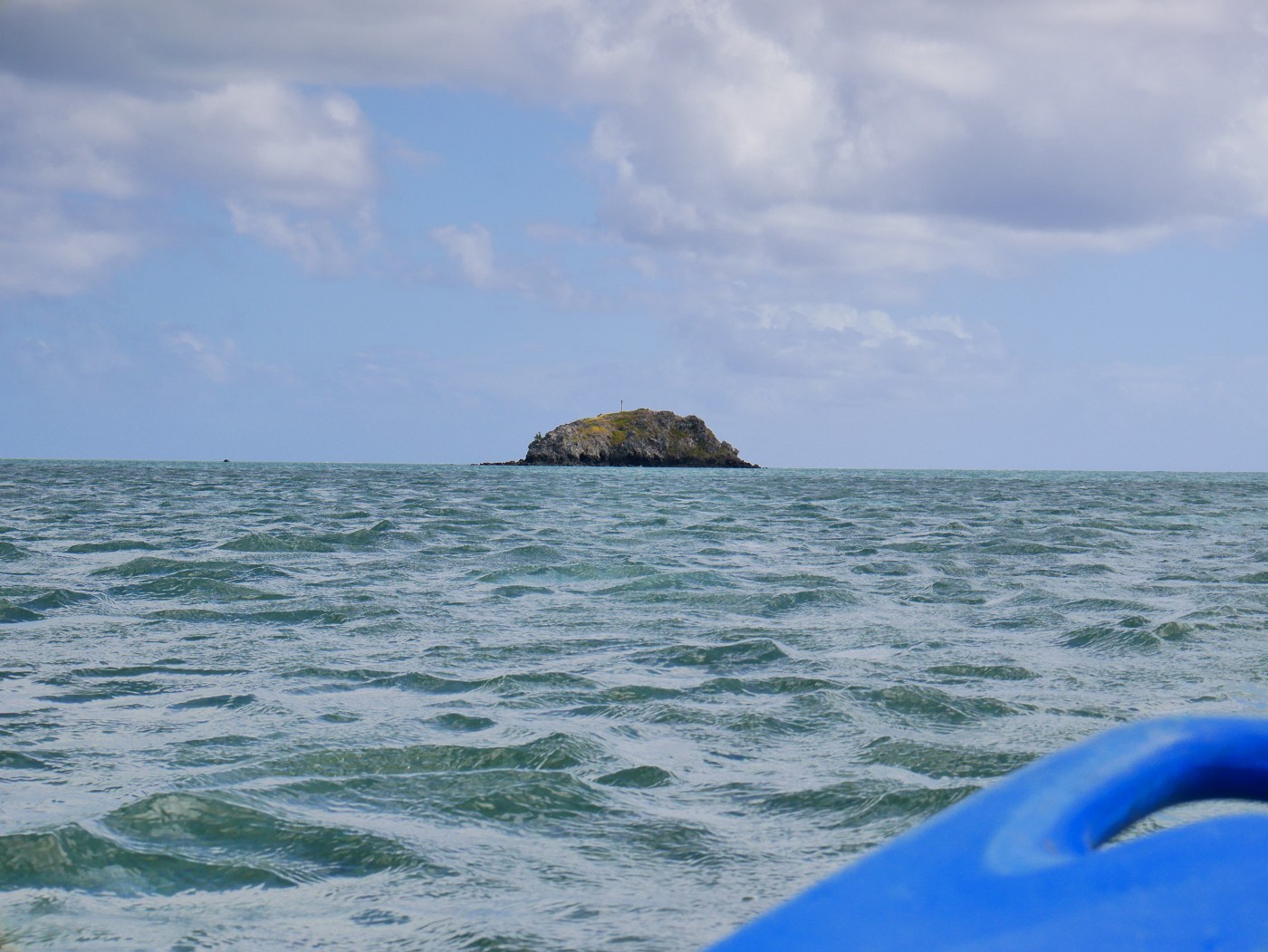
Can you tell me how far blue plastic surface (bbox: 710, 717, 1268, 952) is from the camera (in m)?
1.60

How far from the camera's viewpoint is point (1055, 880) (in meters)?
1.70

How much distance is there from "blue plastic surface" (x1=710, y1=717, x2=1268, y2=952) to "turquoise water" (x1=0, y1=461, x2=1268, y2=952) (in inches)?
65.1

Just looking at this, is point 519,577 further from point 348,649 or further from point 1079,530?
point 1079,530

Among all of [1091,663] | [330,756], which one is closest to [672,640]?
[1091,663]

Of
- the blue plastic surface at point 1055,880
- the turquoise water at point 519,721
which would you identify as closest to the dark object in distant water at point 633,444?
the turquoise water at point 519,721

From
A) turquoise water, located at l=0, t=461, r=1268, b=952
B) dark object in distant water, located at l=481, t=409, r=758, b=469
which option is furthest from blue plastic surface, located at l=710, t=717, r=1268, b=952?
dark object in distant water, located at l=481, t=409, r=758, b=469

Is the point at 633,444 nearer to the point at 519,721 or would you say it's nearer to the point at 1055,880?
the point at 519,721

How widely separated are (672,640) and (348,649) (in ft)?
7.57

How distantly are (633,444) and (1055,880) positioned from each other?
15888 centimetres

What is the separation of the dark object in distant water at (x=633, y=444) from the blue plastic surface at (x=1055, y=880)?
153312mm

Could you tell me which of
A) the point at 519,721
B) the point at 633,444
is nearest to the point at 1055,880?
the point at 519,721

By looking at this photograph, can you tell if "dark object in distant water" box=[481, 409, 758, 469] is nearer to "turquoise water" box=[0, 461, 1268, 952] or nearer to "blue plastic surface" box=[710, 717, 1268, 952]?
"turquoise water" box=[0, 461, 1268, 952]

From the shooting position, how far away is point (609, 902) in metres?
3.58

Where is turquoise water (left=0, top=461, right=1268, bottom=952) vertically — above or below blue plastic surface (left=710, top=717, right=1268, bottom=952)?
below
